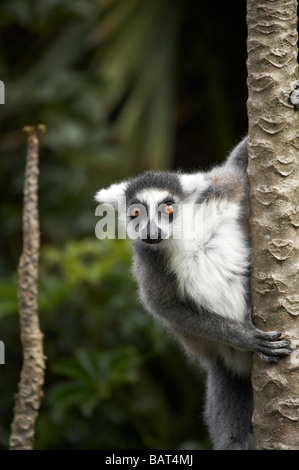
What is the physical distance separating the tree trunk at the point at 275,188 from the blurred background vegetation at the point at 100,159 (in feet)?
5.03

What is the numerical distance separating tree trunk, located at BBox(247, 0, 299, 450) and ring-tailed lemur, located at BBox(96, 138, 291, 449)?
0.63ft

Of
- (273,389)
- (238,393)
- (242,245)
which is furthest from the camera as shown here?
(238,393)

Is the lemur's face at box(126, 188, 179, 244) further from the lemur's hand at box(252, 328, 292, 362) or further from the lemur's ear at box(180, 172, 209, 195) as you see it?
the lemur's hand at box(252, 328, 292, 362)

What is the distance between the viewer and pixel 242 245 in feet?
9.88

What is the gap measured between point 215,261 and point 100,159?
2.64 m

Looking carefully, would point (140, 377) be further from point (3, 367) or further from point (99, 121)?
point (99, 121)

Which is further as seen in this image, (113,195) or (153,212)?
(113,195)

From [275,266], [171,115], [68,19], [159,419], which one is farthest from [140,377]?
[68,19]

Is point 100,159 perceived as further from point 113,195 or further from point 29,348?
point 29,348

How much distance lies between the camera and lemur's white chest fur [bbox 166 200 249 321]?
2992mm

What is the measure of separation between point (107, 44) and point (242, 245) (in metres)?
2.97

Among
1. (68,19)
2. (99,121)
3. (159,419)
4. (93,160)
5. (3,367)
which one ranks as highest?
(68,19)

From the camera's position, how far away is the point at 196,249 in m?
3.07

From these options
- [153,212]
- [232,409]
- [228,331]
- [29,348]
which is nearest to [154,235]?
[153,212]
